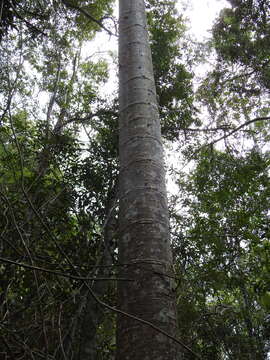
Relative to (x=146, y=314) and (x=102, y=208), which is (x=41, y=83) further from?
(x=146, y=314)

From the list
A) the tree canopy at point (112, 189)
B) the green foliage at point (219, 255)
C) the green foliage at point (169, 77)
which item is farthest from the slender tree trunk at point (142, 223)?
the green foliage at point (169, 77)

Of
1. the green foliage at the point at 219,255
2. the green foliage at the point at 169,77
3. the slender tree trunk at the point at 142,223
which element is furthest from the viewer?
the green foliage at the point at 169,77

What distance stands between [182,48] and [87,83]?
2919 millimetres

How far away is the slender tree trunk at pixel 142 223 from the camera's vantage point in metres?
1.15

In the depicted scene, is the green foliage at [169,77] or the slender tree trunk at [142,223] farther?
the green foliage at [169,77]

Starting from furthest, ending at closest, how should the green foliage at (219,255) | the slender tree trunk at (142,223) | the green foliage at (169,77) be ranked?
the green foliage at (169,77)
the green foliage at (219,255)
the slender tree trunk at (142,223)

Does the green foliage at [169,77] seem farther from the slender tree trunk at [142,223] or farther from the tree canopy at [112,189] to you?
the slender tree trunk at [142,223]

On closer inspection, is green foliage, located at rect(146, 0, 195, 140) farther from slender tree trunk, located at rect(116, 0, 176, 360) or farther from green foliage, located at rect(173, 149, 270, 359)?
slender tree trunk, located at rect(116, 0, 176, 360)

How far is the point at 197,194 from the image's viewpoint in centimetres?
562

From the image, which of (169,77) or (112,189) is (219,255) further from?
(169,77)

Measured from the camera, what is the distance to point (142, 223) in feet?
4.73

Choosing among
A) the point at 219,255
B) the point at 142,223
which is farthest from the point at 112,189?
the point at 142,223

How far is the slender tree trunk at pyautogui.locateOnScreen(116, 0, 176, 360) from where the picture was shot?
1.15 metres

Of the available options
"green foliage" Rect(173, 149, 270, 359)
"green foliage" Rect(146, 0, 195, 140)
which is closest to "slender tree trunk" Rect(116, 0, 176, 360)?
"green foliage" Rect(173, 149, 270, 359)
